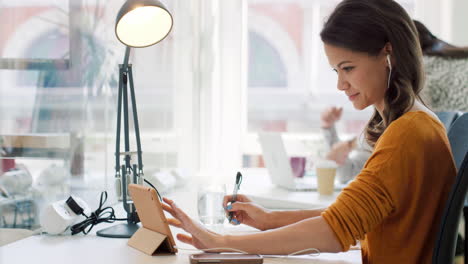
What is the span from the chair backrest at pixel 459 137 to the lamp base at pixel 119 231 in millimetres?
830

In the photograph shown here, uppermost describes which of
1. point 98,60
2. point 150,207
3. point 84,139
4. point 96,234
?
point 98,60

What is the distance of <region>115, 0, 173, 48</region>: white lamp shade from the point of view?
4.69ft

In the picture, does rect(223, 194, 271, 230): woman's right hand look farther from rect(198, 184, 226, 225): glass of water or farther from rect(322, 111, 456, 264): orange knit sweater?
rect(322, 111, 456, 264): orange knit sweater

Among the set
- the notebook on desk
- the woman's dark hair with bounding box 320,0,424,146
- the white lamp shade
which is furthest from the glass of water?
the notebook on desk

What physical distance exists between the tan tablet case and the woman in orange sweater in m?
0.05

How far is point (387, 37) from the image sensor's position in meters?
1.23

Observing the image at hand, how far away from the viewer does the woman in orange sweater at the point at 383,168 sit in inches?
44.8

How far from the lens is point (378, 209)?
1136mm

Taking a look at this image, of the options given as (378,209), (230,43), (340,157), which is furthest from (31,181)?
(230,43)

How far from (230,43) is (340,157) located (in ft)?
3.50

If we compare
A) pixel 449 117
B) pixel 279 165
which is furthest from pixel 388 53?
pixel 279 165

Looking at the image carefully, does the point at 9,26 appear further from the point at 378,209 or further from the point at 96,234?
the point at 378,209

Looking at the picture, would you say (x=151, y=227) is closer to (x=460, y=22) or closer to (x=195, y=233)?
(x=195, y=233)

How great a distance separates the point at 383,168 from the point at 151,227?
0.51 meters
